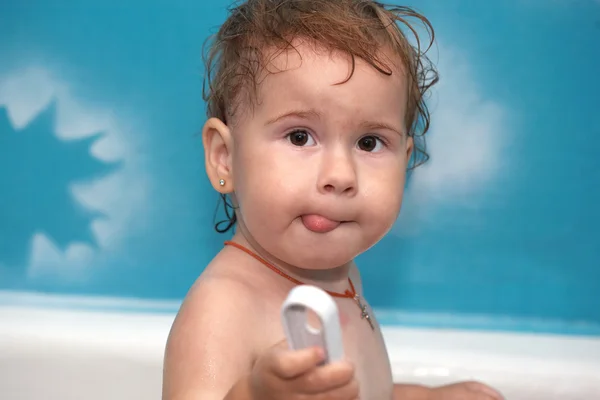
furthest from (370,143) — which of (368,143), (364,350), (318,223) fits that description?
(364,350)

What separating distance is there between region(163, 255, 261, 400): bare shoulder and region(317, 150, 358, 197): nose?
15 cm

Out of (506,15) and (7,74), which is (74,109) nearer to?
(7,74)

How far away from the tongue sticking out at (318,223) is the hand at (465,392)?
1.22 ft

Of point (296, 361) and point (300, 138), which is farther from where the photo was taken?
point (300, 138)

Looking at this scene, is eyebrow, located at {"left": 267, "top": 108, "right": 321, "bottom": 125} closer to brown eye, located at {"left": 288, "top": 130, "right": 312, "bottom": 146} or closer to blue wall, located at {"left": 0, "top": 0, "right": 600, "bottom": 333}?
brown eye, located at {"left": 288, "top": 130, "right": 312, "bottom": 146}

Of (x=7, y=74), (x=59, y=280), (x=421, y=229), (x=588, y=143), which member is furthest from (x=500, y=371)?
(x=7, y=74)

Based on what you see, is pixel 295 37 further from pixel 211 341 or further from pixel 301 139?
pixel 211 341

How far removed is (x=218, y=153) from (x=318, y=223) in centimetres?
19

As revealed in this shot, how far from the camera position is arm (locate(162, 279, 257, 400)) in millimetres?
703

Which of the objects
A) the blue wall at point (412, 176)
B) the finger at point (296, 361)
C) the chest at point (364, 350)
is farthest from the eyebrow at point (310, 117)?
the blue wall at point (412, 176)

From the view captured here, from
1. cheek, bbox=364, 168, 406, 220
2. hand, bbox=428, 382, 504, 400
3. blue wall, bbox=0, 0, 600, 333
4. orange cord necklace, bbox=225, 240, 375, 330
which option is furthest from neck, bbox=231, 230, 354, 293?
blue wall, bbox=0, 0, 600, 333

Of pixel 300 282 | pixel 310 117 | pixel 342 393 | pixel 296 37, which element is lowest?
pixel 342 393

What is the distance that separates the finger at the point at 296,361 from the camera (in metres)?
0.50

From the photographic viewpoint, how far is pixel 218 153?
35.2 inches
